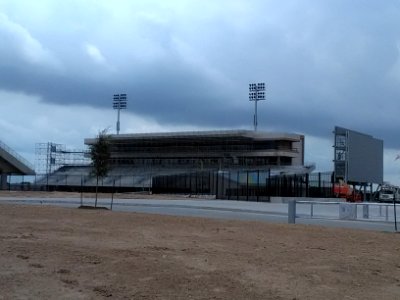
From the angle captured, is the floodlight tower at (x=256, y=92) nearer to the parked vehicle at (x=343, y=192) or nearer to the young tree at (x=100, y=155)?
the parked vehicle at (x=343, y=192)

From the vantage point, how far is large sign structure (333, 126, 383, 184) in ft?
267

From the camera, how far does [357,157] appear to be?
84.2 m

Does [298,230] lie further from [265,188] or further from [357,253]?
[265,188]

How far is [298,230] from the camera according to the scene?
2139 cm

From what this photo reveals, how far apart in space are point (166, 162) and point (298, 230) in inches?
4270

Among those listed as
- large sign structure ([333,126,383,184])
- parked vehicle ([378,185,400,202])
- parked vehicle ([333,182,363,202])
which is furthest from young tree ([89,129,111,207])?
parked vehicle ([378,185,400,202])

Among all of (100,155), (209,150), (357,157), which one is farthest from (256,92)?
(100,155)

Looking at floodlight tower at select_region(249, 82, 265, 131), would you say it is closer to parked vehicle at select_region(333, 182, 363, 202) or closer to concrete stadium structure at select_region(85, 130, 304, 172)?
concrete stadium structure at select_region(85, 130, 304, 172)

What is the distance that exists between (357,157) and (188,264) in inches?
2960

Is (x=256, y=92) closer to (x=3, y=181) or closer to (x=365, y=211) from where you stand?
(x=3, y=181)

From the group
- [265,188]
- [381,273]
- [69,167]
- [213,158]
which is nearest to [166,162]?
[213,158]

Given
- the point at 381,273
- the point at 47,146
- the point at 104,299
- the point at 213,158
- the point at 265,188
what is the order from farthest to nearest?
the point at 47,146, the point at 213,158, the point at 265,188, the point at 381,273, the point at 104,299

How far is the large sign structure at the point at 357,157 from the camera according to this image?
3209 inches

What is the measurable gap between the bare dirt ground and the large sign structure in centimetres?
6352
